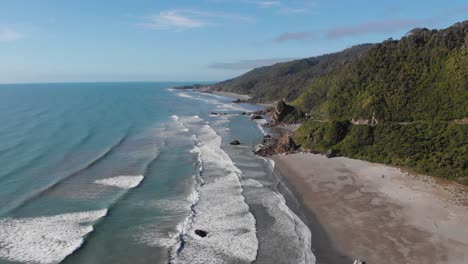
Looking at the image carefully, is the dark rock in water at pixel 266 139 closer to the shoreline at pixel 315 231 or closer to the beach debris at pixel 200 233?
the shoreline at pixel 315 231

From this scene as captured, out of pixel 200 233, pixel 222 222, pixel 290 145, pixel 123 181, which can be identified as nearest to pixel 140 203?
pixel 123 181

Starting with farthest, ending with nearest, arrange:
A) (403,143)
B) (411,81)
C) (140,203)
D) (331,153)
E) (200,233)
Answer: (411,81) → (331,153) → (403,143) → (140,203) → (200,233)

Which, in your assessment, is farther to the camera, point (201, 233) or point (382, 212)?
point (382, 212)

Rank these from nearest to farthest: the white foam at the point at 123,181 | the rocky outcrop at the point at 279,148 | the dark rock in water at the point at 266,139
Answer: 1. the white foam at the point at 123,181
2. the rocky outcrop at the point at 279,148
3. the dark rock in water at the point at 266,139

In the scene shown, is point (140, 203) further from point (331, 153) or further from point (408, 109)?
point (408, 109)

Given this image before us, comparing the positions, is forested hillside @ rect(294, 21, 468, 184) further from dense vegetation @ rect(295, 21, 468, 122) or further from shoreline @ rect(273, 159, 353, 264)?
shoreline @ rect(273, 159, 353, 264)

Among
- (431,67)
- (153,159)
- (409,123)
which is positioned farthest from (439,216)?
(431,67)

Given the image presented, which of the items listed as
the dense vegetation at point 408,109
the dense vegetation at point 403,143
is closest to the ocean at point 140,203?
the dense vegetation at point 403,143

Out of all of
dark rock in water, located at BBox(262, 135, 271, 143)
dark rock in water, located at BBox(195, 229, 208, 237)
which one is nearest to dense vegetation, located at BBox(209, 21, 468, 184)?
dark rock in water, located at BBox(262, 135, 271, 143)
